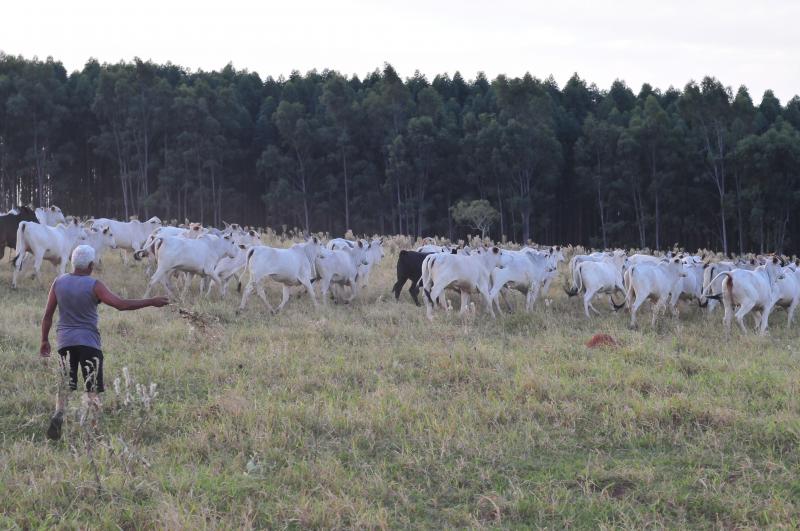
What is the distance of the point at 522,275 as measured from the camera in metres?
17.1

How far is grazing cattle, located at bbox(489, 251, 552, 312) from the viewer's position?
16672 millimetres

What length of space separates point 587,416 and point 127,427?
458 cm

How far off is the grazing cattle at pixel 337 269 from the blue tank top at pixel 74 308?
9.38 meters

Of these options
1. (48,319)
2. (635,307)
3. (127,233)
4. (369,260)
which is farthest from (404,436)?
(127,233)

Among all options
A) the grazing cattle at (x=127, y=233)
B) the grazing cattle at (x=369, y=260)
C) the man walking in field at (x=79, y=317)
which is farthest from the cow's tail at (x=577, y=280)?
the man walking in field at (x=79, y=317)

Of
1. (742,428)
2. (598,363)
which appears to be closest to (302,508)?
(742,428)

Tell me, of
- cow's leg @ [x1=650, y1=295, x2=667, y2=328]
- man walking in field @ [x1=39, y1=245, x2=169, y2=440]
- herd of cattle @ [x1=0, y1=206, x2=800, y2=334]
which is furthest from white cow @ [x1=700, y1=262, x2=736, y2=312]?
man walking in field @ [x1=39, y1=245, x2=169, y2=440]

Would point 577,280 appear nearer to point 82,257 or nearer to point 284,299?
point 284,299

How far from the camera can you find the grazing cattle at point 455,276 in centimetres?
1535

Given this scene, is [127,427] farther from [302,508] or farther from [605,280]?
[605,280]

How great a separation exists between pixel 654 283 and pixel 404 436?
10.1m

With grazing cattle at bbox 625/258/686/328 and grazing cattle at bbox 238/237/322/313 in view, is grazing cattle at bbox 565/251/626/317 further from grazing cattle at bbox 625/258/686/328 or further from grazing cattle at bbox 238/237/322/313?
grazing cattle at bbox 238/237/322/313

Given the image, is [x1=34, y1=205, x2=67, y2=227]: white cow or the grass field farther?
[x1=34, y1=205, x2=67, y2=227]: white cow

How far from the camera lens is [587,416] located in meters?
7.81
